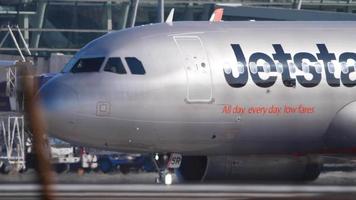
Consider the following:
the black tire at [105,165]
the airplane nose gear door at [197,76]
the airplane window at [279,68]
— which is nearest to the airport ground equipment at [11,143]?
the black tire at [105,165]

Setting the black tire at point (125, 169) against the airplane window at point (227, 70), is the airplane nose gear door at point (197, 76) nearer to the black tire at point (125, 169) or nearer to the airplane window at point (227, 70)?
the airplane window at point (227, 70)

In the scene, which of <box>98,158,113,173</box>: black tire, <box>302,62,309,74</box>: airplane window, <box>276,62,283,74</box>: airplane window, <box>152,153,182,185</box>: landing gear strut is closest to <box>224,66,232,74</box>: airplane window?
<box>276,62,283,74</box>: airplane window

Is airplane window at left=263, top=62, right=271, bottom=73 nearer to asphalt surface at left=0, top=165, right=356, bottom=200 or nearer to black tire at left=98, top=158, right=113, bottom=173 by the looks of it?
asphalt surface at left=0, top=165, right=356, bottom=200

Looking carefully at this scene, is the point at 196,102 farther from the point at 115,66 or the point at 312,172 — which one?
the point at 312,172

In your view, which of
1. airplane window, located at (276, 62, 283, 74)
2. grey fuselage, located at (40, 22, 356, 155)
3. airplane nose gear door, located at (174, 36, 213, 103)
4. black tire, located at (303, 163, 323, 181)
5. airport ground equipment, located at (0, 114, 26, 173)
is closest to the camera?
black tire, located at (303, 163, 323, 181)

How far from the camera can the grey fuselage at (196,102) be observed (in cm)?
1766

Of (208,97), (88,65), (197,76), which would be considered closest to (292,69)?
(208,97)

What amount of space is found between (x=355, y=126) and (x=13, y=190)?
6344mm

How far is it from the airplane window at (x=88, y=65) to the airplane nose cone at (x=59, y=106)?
582mm

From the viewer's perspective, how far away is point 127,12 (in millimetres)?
64625

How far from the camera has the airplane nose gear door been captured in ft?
59.0

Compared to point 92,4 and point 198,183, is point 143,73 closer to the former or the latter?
point 198,183

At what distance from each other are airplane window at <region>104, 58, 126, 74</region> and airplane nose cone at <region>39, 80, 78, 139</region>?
0.80 metres

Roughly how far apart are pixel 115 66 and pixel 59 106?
49.0 inches
